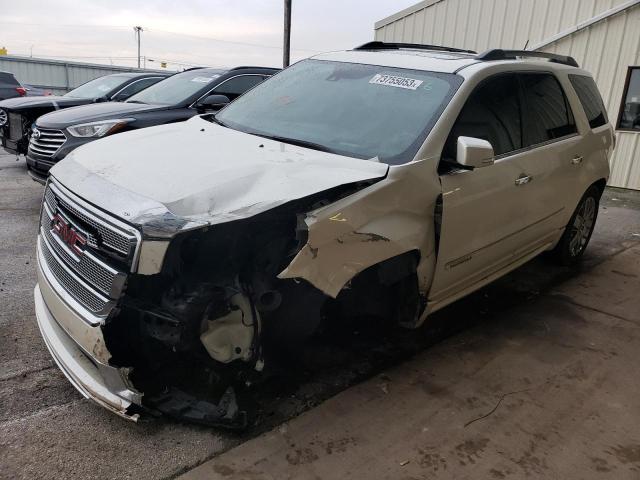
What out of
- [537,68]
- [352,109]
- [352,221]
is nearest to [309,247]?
[352,221]

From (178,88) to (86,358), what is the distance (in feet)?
17.5

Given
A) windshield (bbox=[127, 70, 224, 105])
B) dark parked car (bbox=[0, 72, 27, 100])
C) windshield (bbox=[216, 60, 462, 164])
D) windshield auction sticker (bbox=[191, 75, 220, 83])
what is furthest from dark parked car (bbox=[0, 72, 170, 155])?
dark parked car (bbox=[0, 72, 27, 100])

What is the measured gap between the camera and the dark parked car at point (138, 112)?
5645 mm

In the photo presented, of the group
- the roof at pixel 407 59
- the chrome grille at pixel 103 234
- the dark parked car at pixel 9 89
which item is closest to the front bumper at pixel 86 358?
the chrome grille at pixel 103 234

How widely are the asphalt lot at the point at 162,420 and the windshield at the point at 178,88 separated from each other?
8.87 feet

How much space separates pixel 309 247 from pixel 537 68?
9.06 feet

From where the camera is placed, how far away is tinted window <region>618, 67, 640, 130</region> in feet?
31.3

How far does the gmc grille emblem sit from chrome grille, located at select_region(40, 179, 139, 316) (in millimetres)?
12

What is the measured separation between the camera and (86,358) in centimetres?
242

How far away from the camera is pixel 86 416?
260 centimetres

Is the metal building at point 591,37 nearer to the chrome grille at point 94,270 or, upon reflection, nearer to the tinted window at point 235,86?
the tinted window at point 235,86

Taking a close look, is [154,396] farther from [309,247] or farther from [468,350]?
[468,350]

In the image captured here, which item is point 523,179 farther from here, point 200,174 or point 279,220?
point 200,174

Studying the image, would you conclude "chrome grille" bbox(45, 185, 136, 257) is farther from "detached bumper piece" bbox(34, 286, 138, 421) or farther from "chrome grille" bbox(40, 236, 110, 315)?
"detached bumper piece" bbox(34, 286, 138, 421)
